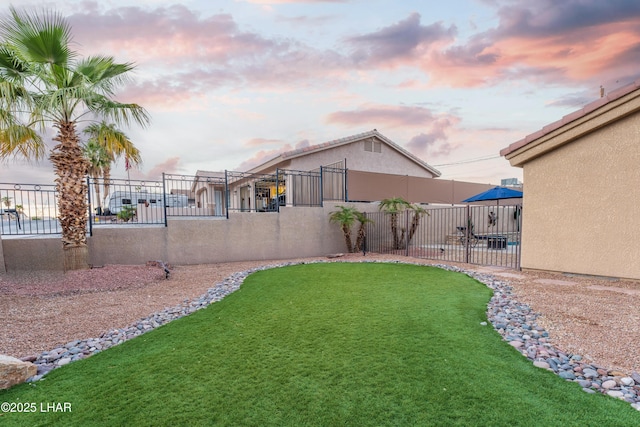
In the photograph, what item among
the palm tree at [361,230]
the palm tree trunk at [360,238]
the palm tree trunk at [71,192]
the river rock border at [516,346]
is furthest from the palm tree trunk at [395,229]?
the palm tree trunk at [71,192]

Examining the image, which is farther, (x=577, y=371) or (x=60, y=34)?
(x=60, y=34)

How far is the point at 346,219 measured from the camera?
11.0 m

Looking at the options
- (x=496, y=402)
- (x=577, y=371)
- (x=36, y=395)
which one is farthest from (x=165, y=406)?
(x=577, y=371)

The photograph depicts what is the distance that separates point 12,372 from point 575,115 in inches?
380

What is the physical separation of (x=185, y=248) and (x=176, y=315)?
5.16m

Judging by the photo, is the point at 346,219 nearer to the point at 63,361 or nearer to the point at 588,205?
the point at 588,205

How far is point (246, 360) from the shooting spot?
112 inches

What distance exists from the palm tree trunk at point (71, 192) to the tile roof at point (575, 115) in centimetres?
1056

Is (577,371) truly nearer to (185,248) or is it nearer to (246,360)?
(246,360)

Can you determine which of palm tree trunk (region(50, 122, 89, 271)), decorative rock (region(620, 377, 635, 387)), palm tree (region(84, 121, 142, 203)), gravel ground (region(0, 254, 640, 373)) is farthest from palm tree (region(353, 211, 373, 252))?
decorative rock (region(620, 377, 635, 387))

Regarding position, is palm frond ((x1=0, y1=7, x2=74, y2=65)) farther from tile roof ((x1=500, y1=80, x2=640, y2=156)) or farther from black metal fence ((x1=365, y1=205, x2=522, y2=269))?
tile roof ((x1=500, y1=80, x2=640, y2=156))

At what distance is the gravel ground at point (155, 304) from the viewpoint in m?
3.33

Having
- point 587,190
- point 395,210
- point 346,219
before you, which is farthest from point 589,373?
point 395,210

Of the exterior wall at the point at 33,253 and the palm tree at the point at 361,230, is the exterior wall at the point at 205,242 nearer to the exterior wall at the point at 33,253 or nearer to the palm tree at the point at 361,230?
the exterior wall at the point at 33,253
